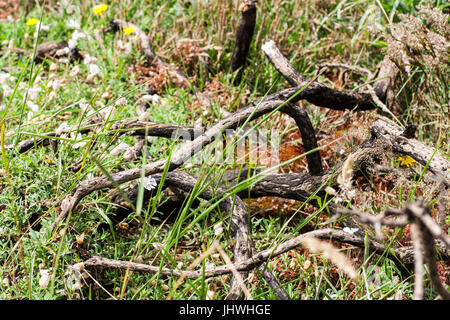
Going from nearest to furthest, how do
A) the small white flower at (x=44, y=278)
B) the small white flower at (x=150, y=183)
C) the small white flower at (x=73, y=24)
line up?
the small white flower at (x=44, y=278)
the small white flower at (x=150, y=183)
the small white flower at (x=73, y=24)

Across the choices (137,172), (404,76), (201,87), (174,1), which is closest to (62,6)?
(174,1)

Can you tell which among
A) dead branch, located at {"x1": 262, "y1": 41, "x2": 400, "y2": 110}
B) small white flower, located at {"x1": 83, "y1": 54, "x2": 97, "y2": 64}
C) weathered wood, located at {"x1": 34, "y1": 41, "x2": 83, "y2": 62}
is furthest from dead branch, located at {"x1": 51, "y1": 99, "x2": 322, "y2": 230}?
weathered wood, located at {"x1": 34, "y1": 41, "x2": 83, "y2": 62}

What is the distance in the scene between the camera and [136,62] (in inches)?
153

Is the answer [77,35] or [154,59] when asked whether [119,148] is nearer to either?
[154,59]

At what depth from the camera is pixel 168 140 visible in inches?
121

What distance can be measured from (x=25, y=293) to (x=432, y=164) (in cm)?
206

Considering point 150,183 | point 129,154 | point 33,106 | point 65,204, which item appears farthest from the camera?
point 33,106

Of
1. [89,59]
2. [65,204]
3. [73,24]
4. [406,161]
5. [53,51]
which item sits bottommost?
[65,204]

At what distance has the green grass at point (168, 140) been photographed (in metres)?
1.99

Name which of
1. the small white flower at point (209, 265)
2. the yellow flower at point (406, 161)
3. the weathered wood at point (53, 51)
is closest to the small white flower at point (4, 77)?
A: the weathered wood at point (53, 51)

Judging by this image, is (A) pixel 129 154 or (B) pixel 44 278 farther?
(A) pixel 129 154

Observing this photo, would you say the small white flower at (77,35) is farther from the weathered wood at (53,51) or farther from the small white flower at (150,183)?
the small white flower at (150,183)

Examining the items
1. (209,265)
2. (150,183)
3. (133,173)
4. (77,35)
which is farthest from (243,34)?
(209,265)

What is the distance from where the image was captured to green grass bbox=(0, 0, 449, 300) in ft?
6.54
